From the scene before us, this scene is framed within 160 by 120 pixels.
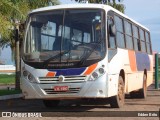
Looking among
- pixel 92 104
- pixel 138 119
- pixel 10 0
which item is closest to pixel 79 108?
pixel 92 104

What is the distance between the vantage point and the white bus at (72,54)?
12.3 metres

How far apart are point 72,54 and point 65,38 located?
0.61 metres

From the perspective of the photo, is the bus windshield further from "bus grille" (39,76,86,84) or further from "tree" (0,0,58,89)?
"tree" (0,0,58,89)

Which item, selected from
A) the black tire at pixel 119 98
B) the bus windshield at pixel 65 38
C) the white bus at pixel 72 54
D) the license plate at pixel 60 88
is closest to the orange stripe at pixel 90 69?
the white bus at pixel 72 54

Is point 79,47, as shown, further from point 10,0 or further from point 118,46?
point 10,0

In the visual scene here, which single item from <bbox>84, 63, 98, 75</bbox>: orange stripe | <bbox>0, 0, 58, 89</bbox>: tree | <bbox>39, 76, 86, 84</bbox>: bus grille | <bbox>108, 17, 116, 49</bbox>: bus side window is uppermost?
<bbox>0, 0, 58, 89</bbox>: tree

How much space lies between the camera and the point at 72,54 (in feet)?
40.9

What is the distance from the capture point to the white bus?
1230 cm

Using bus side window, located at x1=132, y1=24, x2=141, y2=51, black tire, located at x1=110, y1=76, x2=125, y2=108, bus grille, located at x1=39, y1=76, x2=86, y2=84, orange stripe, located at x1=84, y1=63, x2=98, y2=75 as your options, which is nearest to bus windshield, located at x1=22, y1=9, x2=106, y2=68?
orange stripe, located at x1=84, y1=63, x2=98, y2=75

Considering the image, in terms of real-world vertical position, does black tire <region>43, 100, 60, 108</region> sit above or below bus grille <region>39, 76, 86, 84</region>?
below

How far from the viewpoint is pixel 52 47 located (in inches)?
502

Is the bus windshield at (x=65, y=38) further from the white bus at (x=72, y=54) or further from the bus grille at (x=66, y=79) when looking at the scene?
the bus grille at (x=66, y=79)

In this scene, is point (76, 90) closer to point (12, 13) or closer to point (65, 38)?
point (65, 38)

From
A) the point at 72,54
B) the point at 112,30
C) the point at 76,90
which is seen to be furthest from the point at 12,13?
the point at 76,90
